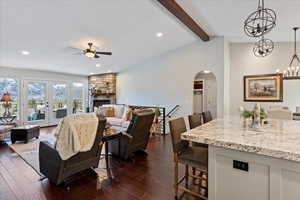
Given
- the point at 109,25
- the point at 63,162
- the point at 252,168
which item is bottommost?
the point at 63,162

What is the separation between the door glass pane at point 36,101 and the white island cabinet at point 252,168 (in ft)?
24.8

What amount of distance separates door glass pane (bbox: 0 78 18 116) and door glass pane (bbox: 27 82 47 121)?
42 centimetres

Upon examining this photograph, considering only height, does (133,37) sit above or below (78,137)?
above

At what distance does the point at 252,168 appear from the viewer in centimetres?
136

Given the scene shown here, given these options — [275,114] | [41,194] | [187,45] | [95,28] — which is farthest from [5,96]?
[275,114]

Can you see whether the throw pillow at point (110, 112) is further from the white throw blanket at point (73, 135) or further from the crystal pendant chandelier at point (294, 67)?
the crystal pendant chandelier at point (294, 67)

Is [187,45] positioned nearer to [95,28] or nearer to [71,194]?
[95,28]

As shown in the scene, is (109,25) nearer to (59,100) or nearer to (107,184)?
(107,184)

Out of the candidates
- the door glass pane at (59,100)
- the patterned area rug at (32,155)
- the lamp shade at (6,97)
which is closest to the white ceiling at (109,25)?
the lamp shade at (6,97)

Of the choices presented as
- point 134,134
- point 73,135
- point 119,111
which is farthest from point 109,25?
point 119,111

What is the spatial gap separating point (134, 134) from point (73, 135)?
132cm

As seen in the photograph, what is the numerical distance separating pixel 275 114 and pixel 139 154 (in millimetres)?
3193

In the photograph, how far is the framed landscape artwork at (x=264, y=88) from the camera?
544cm

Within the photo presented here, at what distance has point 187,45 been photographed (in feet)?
19.4
